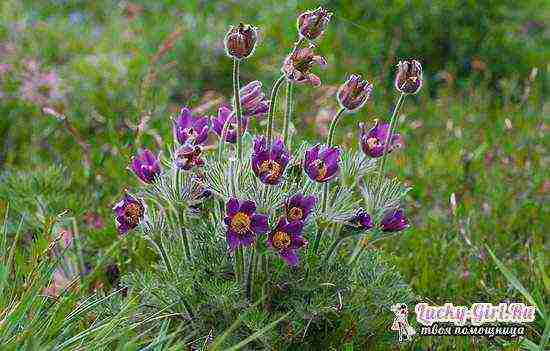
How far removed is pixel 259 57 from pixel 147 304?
209 cm

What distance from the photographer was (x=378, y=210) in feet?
6.06

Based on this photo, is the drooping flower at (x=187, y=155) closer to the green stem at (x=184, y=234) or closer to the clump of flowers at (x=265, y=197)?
the clump of flowers at (x=265, y=197)

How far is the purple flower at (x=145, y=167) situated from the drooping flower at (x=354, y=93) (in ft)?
1.35

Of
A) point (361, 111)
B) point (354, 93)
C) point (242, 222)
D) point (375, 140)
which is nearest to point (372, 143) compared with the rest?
point (375, 140)

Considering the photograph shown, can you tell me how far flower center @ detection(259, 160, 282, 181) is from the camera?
1613 mm

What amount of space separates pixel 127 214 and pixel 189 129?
22cm

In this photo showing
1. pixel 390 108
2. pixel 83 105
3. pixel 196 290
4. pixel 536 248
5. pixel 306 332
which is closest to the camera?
pixel 196 290

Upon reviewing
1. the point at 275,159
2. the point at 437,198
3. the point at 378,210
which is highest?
the point at 275,159

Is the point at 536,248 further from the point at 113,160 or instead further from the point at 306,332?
the point at 113,160

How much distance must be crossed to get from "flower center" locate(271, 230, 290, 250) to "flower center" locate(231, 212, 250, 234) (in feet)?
0.22

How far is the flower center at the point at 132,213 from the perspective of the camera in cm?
175

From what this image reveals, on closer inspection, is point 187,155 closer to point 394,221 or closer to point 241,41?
point 241,41

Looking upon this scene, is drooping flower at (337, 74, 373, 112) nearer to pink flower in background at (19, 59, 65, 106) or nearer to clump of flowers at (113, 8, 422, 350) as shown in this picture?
clump of flowers at (113, 8, 422, 350)

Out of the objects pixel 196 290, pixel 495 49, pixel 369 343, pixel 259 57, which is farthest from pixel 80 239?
pixel 495 49
